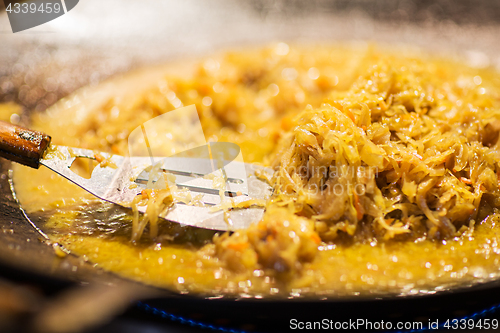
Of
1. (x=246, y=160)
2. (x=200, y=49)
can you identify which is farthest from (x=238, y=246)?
(x=200, y=49)

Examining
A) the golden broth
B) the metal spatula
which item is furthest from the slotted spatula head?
the golden broth

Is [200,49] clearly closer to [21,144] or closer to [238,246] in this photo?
[21,144]

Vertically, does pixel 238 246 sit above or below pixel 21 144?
below

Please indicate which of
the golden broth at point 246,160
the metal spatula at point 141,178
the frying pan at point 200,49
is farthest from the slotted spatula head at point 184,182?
the frying pan at point 200,49

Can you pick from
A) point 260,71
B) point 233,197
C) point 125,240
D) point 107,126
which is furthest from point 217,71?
point 125,240

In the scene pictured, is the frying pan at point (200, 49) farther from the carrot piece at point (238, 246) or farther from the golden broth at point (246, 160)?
the carrot piece at point (238, 246)

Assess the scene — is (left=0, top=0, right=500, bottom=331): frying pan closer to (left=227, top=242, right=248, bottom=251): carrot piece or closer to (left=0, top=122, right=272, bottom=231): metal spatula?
(left=227, top=242, right=248, bottom=251): carrot piece

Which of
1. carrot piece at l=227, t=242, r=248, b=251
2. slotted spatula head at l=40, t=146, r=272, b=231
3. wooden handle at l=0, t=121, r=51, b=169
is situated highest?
wooden handle at l=0, t=121, r=51, b=169

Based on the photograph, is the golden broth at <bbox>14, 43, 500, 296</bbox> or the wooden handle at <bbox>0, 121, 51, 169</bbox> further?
the wooden handle at <bbox>0, 121, 51, 169</bbox>
